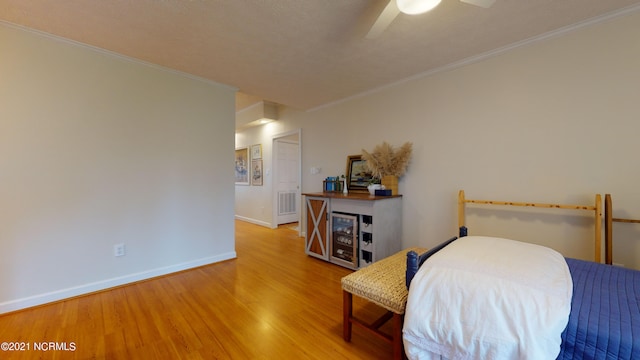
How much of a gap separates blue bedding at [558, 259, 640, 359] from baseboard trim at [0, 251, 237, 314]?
10.8 ft

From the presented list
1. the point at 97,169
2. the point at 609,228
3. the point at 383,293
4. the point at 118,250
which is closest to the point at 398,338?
the point at 383,293

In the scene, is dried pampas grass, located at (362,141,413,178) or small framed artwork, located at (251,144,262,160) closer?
dried pampas grass, located at (362,141,413,178)

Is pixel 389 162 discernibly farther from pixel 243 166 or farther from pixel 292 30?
pixel 243 166

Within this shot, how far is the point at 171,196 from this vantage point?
2834mm

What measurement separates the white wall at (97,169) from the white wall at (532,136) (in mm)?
2556

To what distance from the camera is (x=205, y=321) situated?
1.88 m

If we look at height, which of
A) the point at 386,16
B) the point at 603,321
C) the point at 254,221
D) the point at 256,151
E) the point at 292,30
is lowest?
the point at 254,221

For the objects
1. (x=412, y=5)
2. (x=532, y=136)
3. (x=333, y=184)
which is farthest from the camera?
(x=333, y=184)

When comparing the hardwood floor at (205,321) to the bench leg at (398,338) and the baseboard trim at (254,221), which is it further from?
the baseboard trim at (254,221)

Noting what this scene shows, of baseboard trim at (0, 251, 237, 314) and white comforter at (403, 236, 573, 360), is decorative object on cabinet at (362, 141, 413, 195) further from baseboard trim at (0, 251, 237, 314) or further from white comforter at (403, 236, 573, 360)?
baseboard trim at (0, 251, 237, 314)

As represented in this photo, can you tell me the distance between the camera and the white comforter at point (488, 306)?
95cm

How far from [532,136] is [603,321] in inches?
67.6

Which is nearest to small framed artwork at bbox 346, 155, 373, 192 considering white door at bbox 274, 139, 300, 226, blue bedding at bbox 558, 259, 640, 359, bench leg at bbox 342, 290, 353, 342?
white door at bbox 274, 139, 300, 226

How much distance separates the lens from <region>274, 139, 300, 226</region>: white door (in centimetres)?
520
